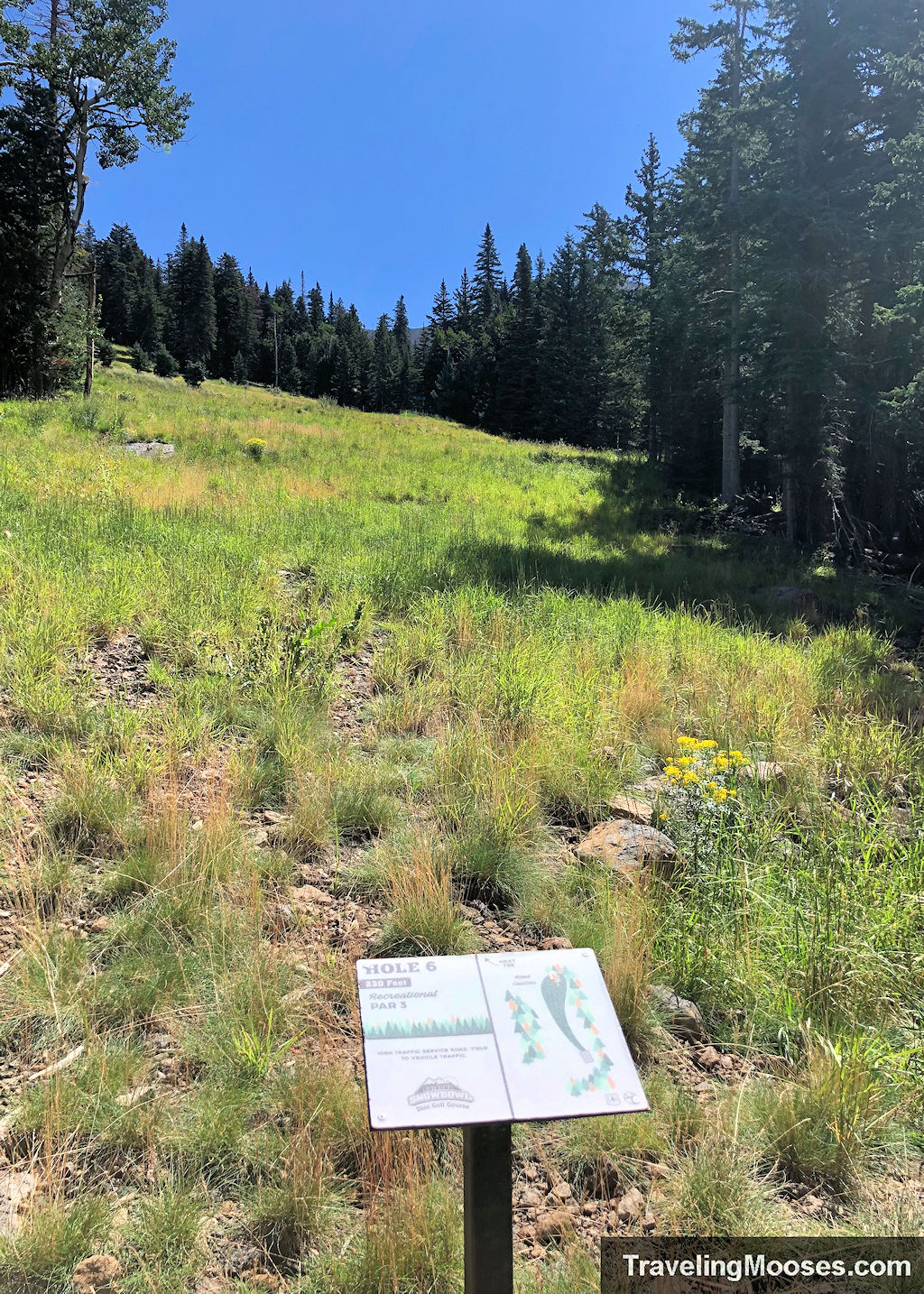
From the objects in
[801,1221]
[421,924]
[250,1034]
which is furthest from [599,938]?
[250,1034]

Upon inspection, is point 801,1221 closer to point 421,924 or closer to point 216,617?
point 421,924

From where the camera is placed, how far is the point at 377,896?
319 centimetres

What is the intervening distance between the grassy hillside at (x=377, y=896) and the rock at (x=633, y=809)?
0.31ft

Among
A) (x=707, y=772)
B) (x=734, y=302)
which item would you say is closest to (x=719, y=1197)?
(x=707, y=772)

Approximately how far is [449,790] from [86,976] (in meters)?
1.92

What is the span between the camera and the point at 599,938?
2910 mm

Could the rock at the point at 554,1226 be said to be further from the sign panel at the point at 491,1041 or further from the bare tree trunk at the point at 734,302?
the bare tree trunk at the point at 734,302

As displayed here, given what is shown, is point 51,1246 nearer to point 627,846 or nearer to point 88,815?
point 88,815

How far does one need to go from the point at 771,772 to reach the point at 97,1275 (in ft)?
13.2

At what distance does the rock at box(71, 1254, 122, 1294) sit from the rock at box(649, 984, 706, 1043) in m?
1.89

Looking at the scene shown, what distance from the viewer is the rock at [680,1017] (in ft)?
8.73

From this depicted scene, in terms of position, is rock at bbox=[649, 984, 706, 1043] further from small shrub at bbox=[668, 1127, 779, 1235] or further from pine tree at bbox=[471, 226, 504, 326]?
pine tree at bbox=[471, 226, 504, 326]

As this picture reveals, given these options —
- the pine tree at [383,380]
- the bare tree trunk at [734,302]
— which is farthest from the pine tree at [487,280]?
the bare tree trunk at [734,302]
